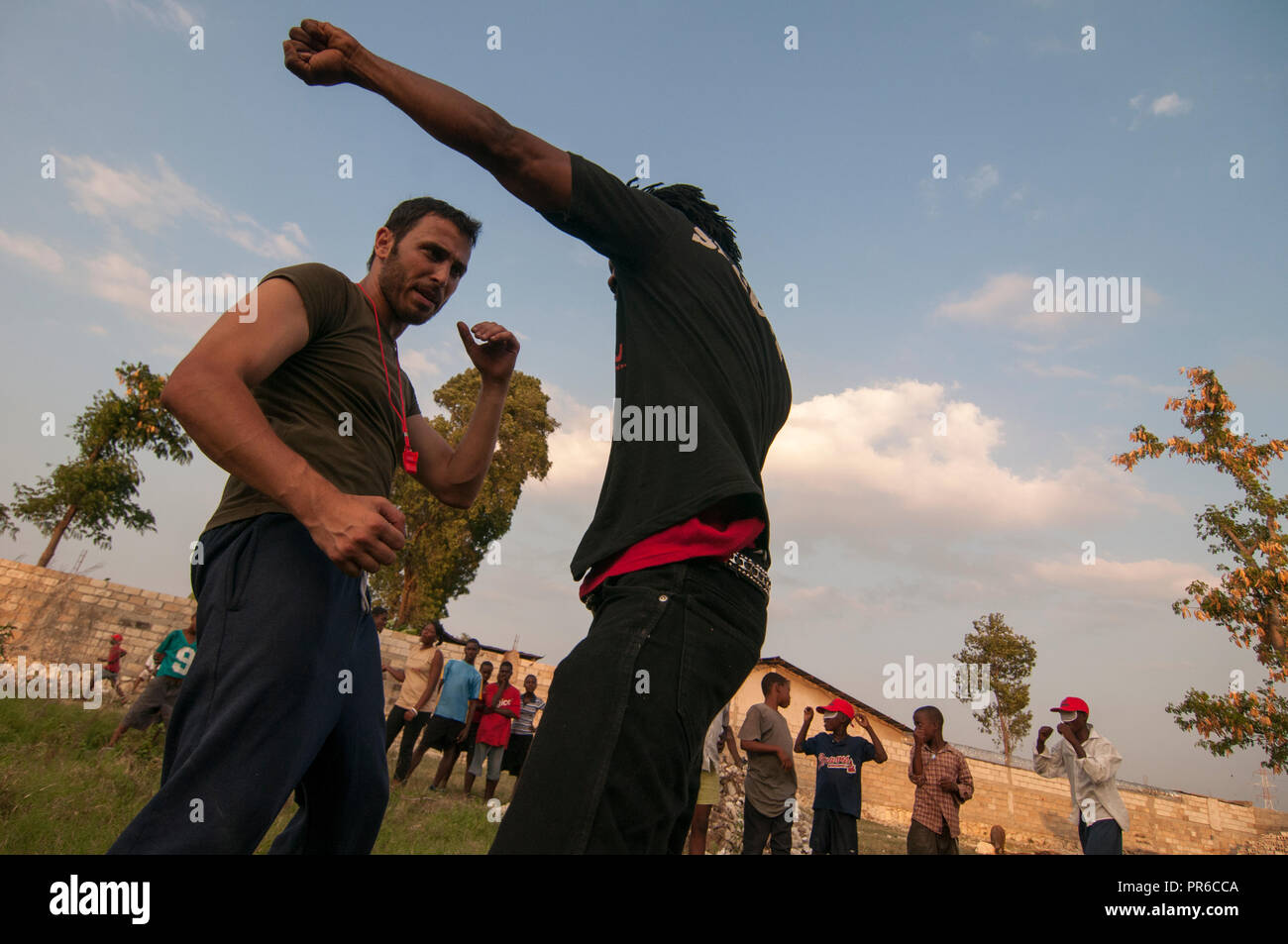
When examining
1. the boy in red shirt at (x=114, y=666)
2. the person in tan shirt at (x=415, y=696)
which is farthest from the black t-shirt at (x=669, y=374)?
the boy in red shirt at (x=114, y=666)

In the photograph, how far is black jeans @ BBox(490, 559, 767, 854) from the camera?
129 cm

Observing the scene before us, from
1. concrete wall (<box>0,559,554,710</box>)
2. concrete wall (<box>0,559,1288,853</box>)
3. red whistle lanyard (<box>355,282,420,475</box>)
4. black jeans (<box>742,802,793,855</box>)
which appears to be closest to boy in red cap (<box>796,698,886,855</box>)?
black jeans (<box>742,802,793,855</box>)

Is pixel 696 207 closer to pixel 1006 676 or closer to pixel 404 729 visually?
pixel 404 729

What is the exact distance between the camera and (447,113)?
60.1 inches

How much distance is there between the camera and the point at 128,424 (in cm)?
2697

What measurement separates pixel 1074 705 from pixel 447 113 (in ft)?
27.3

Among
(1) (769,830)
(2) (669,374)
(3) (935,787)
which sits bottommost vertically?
(1) (769,830)

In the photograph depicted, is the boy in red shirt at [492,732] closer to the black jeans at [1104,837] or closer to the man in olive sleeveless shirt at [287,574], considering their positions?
the black jeans at [1104,837]

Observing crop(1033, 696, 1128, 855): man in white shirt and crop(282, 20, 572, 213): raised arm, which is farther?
crop(1033, 696, 1128, 855): man in white shirt

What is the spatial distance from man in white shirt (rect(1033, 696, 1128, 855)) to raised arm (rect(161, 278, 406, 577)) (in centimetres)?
771

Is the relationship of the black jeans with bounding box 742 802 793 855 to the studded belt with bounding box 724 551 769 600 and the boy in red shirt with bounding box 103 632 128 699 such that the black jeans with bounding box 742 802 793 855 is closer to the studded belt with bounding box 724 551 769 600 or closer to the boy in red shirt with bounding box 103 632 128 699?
the studded belt with bounding box 724 551 769 600

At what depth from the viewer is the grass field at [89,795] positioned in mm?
4053

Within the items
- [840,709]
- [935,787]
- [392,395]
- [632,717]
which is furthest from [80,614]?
[632,717]

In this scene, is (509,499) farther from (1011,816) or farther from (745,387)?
(745,387)
